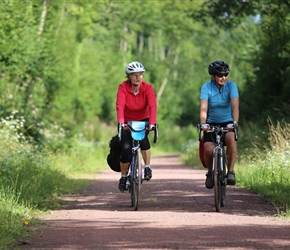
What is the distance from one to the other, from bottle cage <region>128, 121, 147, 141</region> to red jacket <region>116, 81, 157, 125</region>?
0.14 metres

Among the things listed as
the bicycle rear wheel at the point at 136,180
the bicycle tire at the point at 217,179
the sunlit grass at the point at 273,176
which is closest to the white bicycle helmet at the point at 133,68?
the bicycle rear wheel at the point at 136,180

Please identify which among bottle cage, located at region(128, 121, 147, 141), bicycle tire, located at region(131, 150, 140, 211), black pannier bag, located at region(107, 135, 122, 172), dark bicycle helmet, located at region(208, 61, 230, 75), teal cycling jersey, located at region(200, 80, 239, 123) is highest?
dark bicycle helmet, located at region(208, 61, 230, 75)

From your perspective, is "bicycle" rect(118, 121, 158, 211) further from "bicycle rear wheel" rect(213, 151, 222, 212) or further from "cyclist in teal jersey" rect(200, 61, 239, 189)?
"bicycle rear wheel" rect(213, 151, 222, 212)

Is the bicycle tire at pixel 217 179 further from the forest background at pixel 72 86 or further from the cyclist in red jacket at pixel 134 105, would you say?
the forest background at pixel 72 86

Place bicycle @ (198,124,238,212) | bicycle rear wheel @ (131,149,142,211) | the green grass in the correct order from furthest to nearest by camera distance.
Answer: bicycle rear wheel @ (131,149,142,211)
bicycle @ (198,124,238,212)
the green grass

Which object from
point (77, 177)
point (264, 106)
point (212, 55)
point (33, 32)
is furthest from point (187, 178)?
point (212, 55)

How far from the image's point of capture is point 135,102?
44.1 feet

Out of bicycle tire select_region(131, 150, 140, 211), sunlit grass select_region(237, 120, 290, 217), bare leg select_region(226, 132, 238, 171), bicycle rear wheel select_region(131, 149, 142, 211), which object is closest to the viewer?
bare leg select_region(226, 132, 238, 171)

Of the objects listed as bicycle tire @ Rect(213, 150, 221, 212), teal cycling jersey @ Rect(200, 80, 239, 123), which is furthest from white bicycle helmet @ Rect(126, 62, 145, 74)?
bicycle tire @ Rect(213, 150, 221, 212)

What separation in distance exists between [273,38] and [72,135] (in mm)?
7556

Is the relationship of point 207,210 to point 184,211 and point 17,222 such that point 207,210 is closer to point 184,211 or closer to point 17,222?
point 184,211

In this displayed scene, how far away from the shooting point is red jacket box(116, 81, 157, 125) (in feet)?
43.8

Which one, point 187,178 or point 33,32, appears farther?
point 33,32

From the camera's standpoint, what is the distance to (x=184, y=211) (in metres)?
12.4
